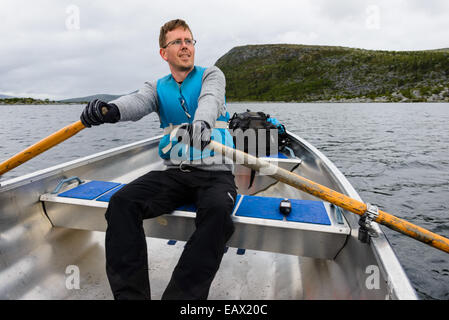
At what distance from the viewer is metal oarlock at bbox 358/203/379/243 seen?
6.10ft

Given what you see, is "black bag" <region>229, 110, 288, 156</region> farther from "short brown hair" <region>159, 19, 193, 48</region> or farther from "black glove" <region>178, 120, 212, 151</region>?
"black glove" <region>178, 120, 212, 151</region>

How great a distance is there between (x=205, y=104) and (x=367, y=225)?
5.28ft

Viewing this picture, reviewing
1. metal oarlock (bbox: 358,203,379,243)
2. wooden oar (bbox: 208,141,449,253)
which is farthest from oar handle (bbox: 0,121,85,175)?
metal oarlock (bbox: 358,203,379,243)

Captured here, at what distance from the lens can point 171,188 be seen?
2322mm

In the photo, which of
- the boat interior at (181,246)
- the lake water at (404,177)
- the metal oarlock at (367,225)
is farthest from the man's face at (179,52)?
the lake water at (404,177)

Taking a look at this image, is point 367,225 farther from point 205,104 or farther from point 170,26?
point 170,26

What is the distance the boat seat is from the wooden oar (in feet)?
0.73

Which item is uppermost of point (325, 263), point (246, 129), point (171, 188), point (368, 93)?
point (368, 93)

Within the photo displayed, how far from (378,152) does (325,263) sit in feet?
34.7

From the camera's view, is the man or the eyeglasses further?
the eyeglasses

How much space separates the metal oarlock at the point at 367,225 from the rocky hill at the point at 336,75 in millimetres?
94179

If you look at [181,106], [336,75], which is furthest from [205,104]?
[336,75]

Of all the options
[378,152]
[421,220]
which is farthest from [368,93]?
[421,220]
